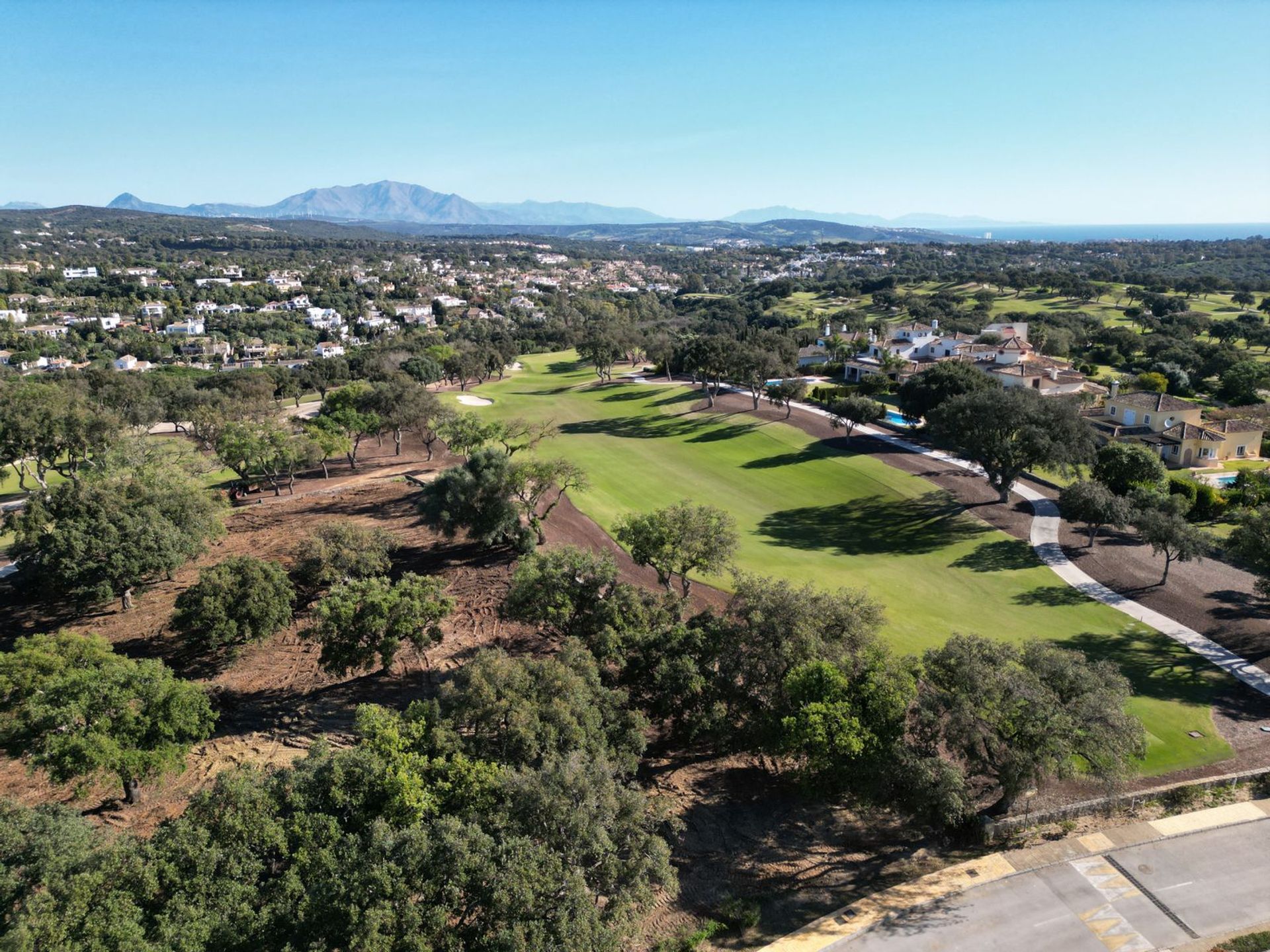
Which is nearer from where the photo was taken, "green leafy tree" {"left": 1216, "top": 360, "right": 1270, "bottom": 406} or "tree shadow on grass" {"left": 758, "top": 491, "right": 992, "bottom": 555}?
"tree shadow on grass" {"left": 758, "top": 491, "right": 992, "bottom": 555}

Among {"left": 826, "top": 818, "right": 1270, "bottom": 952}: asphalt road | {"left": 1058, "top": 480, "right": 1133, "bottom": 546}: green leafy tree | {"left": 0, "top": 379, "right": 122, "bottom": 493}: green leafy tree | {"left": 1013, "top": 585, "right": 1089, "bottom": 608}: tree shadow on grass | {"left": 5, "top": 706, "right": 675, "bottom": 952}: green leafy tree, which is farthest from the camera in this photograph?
{"left": 0, "top": 379, "right": 122, "bottom": 493}: green leafy tree

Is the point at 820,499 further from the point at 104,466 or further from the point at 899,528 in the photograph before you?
the point at 104,466

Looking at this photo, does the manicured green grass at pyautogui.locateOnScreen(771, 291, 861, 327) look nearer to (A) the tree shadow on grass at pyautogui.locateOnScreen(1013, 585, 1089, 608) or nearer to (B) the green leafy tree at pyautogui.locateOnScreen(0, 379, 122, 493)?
(A) the tree shadow on grass at pyautogui.locateOnScreen(1013, 585, 1089, 608)

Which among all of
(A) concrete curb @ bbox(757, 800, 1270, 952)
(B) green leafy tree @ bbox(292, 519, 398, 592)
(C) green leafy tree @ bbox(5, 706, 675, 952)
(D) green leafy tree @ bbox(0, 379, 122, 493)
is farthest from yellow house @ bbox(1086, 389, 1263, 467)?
(D) green leafy tree @ bbox(0, 379, 122, 493)

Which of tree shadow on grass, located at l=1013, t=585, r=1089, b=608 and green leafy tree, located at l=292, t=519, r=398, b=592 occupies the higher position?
green leafy tree, located at l=292, t=519, r=398, b=592

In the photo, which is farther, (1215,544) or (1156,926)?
(1215,544)

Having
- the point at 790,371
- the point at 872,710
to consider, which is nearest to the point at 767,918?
the point at 872,710
